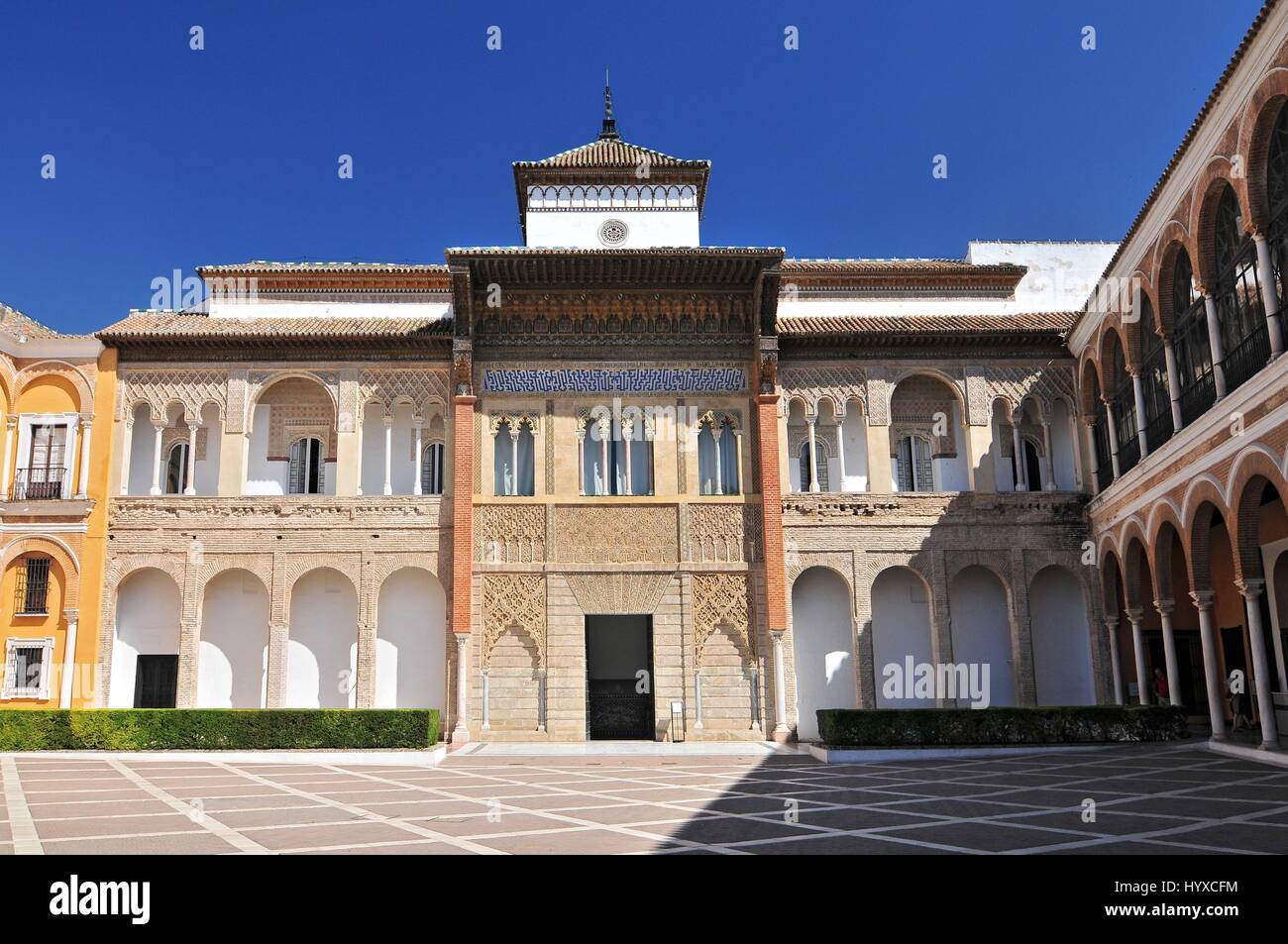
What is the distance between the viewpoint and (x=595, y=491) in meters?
21.8

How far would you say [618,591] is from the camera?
2117cm

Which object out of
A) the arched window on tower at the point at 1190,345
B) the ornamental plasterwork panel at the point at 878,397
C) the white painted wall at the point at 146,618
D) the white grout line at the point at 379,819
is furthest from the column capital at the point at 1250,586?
Result: the white painted wall at the point at 146,618

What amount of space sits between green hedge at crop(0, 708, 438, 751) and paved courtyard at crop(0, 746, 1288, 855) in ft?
3.77

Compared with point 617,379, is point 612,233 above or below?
above

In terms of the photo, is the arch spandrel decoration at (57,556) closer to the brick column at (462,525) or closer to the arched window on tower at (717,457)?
the brick column at (462,525)

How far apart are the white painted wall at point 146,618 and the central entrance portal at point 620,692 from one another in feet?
28.1

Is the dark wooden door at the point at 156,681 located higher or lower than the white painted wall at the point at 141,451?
lower

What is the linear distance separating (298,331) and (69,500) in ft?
18.6

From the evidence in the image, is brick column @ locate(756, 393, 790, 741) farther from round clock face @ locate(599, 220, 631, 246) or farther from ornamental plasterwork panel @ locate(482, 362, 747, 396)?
round clock face @ locate(599, 220, 631, 246)

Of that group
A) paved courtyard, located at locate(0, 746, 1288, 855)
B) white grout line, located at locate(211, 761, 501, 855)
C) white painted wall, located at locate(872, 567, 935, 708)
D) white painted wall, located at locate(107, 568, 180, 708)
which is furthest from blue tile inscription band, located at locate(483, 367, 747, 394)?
white grout line, located at locate(211, 761, 501, 855)

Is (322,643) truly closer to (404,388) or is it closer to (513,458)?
(513,458)

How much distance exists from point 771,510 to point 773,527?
341 mm

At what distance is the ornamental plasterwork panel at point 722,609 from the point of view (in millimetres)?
20984

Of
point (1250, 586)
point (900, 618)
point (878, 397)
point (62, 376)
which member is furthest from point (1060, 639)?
point (62, 376)
